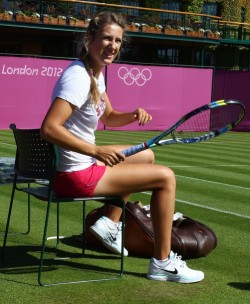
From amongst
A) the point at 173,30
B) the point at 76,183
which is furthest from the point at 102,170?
the point at 173,30

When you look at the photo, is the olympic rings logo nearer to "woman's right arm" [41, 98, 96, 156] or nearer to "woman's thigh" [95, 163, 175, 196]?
"woman's thigh" [95, 163, 175, 196]

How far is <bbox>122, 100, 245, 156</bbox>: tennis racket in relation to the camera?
5.21m

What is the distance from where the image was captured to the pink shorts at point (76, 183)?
17.2 ft

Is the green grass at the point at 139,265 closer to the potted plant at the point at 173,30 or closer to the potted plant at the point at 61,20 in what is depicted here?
the potted plant at the point at 61,20

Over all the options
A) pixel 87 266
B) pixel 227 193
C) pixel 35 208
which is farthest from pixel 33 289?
pixel 227 193

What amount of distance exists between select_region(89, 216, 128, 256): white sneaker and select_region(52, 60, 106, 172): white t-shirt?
0.68 m

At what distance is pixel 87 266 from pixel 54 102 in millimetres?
1426

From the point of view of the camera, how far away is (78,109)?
5273 millimetres

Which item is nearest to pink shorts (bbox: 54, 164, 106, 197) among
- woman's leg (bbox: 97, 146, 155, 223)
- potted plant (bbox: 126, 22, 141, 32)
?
woman's leg (bbox: 97, 146, 155, 223)

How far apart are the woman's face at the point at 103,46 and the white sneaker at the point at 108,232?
1315 millimetres

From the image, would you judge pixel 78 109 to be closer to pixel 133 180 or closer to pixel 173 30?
pixel 133 180

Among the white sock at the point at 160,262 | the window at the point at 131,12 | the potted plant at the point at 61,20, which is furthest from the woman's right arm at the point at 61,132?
the window at the point at 131,12

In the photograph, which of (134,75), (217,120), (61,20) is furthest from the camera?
(61,20)

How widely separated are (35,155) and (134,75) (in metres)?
23.1
